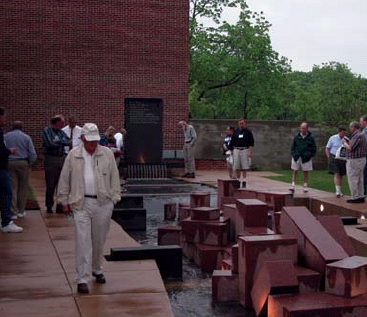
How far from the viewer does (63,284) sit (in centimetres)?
711

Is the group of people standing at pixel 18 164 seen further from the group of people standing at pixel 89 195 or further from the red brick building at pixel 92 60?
the red brick building at pixel 92 60

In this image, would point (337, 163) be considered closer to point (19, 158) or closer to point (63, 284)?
point (19, 158)

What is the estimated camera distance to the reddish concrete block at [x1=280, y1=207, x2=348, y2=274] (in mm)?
7000

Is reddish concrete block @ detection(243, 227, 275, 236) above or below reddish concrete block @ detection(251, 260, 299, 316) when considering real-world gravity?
above

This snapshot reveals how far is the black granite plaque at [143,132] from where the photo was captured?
22859 millimetres

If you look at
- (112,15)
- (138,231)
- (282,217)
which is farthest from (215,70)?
(282,217)

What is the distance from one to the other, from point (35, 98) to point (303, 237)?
17.7 m

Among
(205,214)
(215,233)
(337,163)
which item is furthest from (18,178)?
(337,163)

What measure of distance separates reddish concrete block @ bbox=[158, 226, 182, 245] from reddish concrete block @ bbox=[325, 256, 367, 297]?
13.7ft

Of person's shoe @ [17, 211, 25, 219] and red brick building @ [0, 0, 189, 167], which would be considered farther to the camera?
red brick building @ [0, 0, 189, 167]

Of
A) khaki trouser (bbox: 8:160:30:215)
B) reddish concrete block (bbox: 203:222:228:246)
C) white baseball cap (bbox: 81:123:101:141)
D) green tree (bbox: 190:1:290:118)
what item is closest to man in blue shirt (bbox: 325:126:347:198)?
reddish concrete block (bbox: 203:222:228:246)

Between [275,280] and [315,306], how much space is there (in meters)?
0.50

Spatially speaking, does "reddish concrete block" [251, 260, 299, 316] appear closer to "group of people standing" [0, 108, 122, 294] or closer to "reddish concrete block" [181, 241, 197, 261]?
"group of people standing" [0, 108, 122, 294]

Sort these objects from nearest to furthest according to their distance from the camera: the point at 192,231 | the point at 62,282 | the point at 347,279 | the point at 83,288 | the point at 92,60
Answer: the point at 347,279 < the point at 83,288 < the point at 62,282 < the point at 192,231 < the point at 92,60
